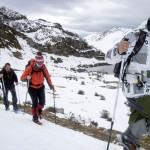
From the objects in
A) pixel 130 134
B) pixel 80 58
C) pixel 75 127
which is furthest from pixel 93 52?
pixel 130 134

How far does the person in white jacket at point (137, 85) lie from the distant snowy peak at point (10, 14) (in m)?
116

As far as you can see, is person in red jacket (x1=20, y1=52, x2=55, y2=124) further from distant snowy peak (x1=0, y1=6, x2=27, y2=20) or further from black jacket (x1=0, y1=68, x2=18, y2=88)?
distant snowy peak (x1=0, y1=6, x2=27, y2=20)

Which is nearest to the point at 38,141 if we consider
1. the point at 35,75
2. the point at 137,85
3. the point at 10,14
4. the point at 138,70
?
the point at 137,85

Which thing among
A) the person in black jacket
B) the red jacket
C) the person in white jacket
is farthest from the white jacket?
the person in black jacket

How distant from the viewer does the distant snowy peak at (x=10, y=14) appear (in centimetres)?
12040

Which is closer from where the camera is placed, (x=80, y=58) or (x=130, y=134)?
(x=130, y=134)

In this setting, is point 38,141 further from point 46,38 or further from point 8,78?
point 46,38

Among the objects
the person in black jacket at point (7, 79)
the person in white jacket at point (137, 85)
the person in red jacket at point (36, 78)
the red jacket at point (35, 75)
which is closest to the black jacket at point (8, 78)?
the person in black jacket at point (7, 79)

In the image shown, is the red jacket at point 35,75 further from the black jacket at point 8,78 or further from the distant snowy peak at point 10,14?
the distant snowy peak at point 10,14

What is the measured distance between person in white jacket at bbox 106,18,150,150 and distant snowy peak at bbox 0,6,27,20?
116m

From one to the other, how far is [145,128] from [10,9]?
131054 mm

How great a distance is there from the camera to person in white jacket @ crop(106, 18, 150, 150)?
Answer: 5.05 m

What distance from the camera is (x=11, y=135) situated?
6750 millimetres

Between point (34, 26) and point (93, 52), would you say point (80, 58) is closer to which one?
point (93, 52)
